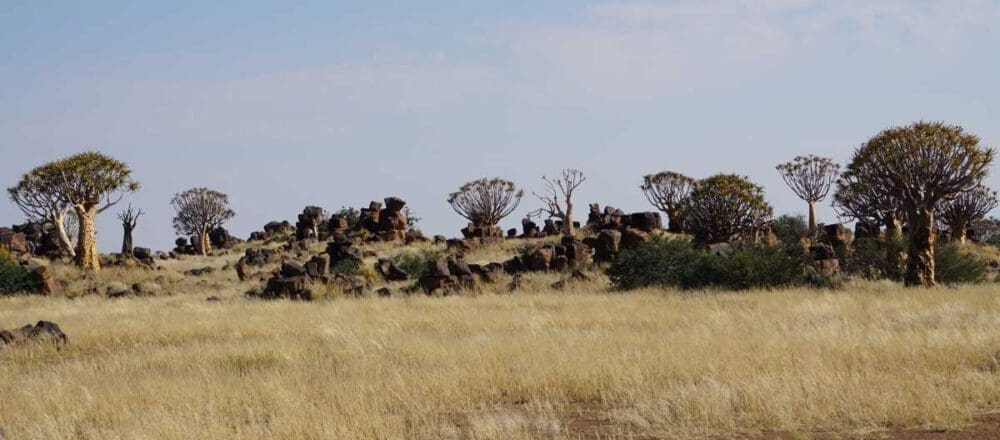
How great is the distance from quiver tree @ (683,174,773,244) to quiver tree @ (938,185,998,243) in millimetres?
16722

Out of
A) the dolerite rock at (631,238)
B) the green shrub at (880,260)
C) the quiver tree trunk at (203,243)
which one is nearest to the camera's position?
the green shrub at (880,260)

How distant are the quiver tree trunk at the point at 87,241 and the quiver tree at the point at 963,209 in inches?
1915

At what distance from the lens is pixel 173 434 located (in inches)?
338

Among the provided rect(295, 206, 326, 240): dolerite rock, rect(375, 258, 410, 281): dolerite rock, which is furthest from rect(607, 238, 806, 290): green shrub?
rect(295, 206, 326, 240): dolerite rock

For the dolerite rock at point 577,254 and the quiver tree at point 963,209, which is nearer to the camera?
the dolerite rock at point 577,254

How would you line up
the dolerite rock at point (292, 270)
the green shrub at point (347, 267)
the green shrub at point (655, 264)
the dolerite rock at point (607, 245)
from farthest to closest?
1. the dolerite rock at point (607, 245)
2. the green shrub at point (347, 267)
3. the dolerite rock at point (292, 270)
4. the green shrub at point (655, 264)

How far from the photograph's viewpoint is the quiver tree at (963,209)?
57.7 metres

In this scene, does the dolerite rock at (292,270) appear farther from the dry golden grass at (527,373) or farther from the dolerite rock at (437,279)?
the dry golden grass at (527,373)

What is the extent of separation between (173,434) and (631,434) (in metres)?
4.17

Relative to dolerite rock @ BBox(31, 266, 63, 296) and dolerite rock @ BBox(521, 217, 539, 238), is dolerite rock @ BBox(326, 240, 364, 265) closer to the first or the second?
dolerite rock @ BBox(31, 266, 63, 296)

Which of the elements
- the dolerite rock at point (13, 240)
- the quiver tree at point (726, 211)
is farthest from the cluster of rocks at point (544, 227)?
the dolerite rock at point (13, 240)

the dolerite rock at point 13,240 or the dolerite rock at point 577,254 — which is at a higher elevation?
the dolerite rock at point 13,240

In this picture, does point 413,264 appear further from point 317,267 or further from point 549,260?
point 549,260

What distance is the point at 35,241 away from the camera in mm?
68438
